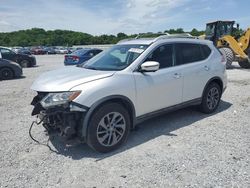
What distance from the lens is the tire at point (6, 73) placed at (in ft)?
39.7

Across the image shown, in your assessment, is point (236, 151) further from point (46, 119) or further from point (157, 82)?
point (46, 119)

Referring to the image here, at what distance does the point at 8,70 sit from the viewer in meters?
12.3

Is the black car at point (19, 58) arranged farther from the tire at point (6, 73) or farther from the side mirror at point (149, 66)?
the side mirror at point (149, 66)

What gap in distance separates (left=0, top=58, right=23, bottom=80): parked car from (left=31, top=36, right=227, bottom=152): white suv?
8636 millimetres

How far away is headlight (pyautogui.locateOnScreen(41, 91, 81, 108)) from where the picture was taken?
3.68m

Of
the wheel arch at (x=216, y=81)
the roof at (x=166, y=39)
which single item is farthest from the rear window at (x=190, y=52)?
the wheel arch at (x=216, y=81)

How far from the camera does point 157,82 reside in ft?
15.0

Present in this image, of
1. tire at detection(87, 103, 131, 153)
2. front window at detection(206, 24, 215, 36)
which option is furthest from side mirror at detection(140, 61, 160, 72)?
front window at detection(206, 24, 215, 36)

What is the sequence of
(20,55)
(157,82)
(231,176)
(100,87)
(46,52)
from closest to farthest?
(231,176), (100,87), (157,82), (20,55), (46,52)

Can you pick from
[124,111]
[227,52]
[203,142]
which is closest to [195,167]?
[203,142]

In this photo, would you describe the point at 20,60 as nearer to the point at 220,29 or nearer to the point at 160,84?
the point at 220,29

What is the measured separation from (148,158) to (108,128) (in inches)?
30.2

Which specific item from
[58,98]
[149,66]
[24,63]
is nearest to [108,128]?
[58,98]

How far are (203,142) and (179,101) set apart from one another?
3.38 feet
